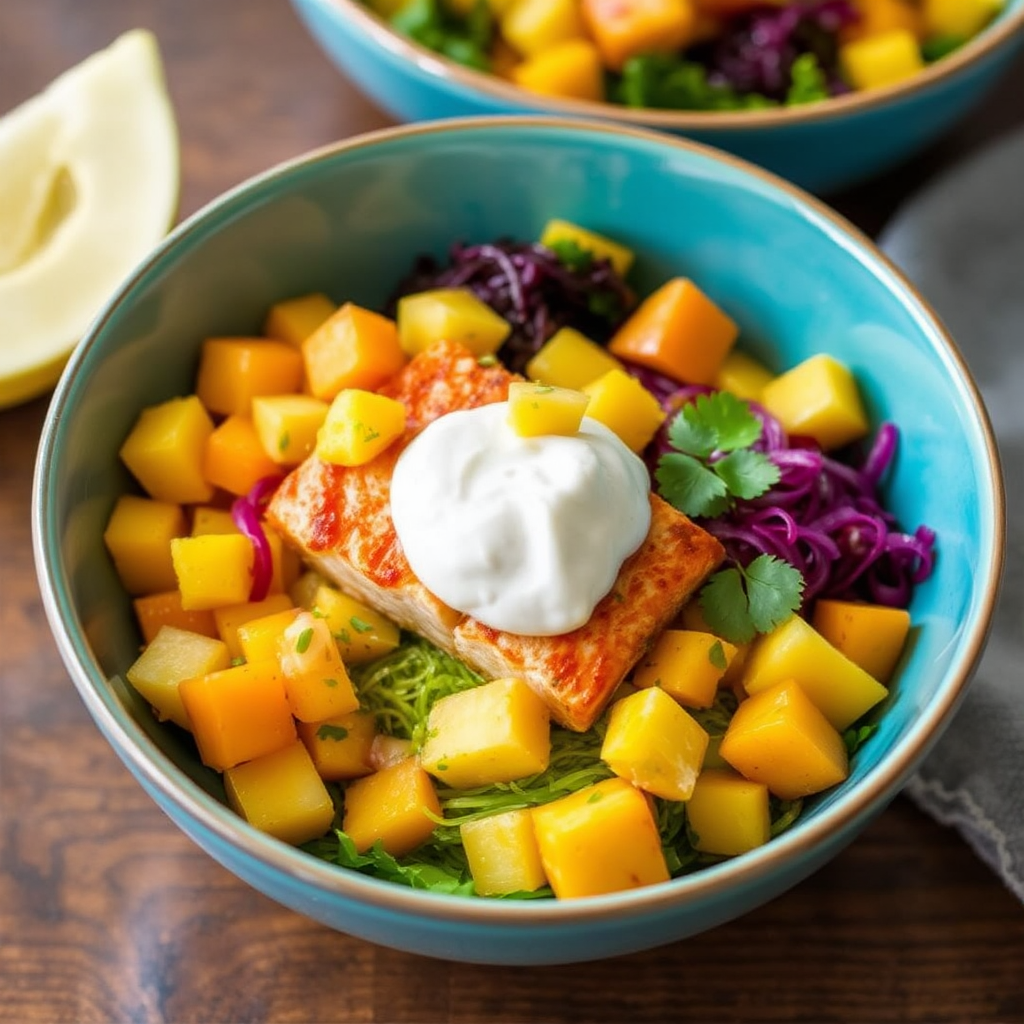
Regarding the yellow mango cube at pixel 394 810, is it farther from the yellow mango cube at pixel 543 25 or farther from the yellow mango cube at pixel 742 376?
the yellow mango cube at pixel 543 25

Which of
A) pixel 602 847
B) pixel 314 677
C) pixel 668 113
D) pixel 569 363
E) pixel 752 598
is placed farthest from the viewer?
pixel 668 113

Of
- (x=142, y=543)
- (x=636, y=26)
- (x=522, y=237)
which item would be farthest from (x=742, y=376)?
(x=142, y=543)

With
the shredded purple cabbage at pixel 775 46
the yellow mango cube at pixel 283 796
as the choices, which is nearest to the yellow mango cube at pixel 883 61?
the shredded purple cabbage at pixel 775 46

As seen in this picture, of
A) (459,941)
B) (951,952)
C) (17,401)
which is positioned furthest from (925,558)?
(17,401)

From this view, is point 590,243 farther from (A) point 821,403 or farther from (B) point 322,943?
(B) point 322,943

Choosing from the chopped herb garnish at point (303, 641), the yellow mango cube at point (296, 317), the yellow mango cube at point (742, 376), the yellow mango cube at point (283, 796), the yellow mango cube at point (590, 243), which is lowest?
the yellow mango cube at point (283, 796)

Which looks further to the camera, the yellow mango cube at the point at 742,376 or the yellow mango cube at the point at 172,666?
the yellow mango cube at the point at 742,376
